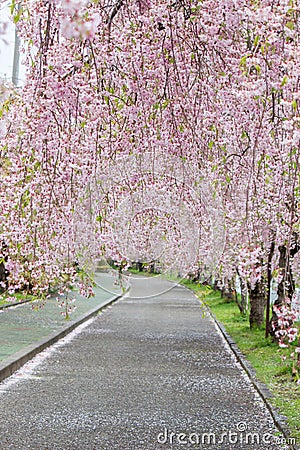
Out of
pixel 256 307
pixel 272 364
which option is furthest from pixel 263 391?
pixel 256 307

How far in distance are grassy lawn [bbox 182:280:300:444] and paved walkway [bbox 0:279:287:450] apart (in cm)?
26

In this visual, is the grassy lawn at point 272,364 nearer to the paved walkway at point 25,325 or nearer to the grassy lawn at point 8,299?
the grassy lawn at point 8,299

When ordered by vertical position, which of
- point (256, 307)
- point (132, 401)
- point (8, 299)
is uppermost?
point (8, 299)

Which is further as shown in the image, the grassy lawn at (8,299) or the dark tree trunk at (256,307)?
the dark tree trunk at (256,307)

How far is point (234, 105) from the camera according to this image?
22.2 ft

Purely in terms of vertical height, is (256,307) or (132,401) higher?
(256,307)

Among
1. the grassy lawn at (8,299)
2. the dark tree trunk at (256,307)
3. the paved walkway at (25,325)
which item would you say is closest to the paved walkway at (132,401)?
the paved walkway at (25,325)

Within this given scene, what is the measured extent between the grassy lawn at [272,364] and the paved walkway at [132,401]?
26 centimetres

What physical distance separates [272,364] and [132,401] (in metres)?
3.98

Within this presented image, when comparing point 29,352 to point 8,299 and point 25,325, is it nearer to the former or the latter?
point 8,299

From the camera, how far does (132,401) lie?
854 centimetres

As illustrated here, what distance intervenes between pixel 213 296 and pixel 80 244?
25.8 metres

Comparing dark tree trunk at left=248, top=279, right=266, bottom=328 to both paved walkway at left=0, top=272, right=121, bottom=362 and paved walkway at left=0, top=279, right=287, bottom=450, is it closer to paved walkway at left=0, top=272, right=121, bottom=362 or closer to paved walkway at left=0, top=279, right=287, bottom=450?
paved walkway at left=0, top=279, right=287, bottom=450

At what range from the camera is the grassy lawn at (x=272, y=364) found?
789cm
